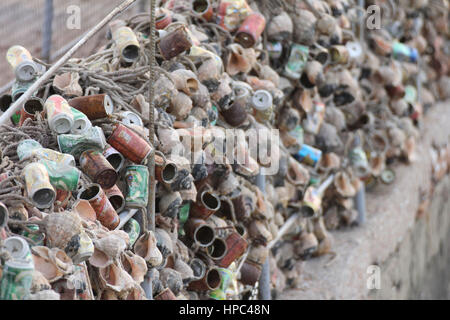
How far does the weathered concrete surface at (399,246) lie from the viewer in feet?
11.7

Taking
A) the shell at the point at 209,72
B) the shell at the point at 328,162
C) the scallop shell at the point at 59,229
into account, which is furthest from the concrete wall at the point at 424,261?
the scallop shell at the point at 59,229

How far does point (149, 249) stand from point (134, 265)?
99mm

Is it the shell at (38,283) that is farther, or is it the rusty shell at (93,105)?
the rusty shell at (93,105)

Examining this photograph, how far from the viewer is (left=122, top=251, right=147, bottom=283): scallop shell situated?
1.92 m

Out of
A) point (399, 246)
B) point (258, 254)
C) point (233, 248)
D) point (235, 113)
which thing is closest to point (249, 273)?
point (258, 254)

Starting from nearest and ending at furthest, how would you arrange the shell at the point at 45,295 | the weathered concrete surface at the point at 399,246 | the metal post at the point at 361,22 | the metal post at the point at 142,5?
the shell at the point at 45,295
the metal post at the point at 142,5
the weathered concrete surface at the point at 399,246
the metal post at the point at 361,22

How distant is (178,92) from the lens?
2.36m

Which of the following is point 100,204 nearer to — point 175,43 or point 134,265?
point 134,265

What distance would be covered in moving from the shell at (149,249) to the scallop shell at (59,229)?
405 millimetres

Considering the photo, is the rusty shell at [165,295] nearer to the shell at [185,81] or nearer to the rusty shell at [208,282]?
the rusty shell at [208,282]

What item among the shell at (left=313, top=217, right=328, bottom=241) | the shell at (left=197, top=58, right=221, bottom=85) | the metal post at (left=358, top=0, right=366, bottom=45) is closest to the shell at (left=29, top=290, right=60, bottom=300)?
the shell at (left=197, top=58, right=221, bottom=85)

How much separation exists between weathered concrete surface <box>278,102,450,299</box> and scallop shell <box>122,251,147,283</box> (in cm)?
149

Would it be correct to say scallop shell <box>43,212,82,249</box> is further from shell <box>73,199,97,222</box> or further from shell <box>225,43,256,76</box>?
shell <box>225,43,256,76</box>
